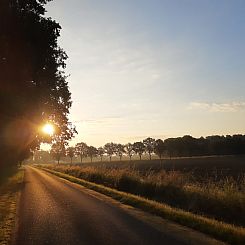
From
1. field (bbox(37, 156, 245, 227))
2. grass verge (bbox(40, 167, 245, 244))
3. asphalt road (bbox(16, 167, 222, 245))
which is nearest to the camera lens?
asphalt road (bbox(16, 167, 222, 245))

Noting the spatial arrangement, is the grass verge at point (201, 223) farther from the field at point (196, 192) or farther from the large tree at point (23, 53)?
the large tree at point (23, 53)

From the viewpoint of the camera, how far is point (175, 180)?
22625mm

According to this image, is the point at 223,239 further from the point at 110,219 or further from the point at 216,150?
the point at 216,150

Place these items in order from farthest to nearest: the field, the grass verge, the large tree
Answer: the large tree, the field, the grass verge

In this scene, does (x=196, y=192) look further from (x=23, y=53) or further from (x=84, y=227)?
(x=23, y=53)

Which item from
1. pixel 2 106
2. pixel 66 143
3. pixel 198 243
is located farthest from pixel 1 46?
pixel 66 143

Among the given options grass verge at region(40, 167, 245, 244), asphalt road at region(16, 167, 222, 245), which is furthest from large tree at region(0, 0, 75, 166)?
grass verge at region(40, 167, 245, 244)

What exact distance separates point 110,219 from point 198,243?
14.7 ft

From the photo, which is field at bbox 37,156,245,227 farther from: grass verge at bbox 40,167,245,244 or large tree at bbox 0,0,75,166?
large tree at bbox 0,0,75,166

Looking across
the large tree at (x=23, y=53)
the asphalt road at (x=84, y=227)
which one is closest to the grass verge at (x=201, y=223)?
the asphalt road at (x=84, y=227)

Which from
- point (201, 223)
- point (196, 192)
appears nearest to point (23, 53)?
point (196, 192)

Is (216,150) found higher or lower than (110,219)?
higher

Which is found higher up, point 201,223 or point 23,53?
point 23,53

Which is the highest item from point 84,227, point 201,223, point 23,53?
point 23,53
